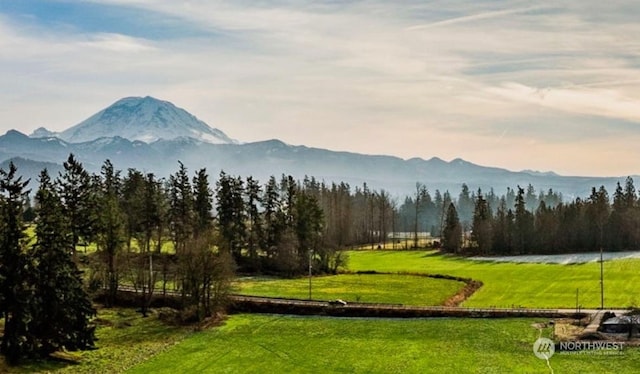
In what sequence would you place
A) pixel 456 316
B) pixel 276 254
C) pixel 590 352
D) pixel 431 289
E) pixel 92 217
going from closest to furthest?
1. pixel 590 352
2. pixel 456 316
3. pixel 92 217
4. pixel 431 289
5. pixel 276 254

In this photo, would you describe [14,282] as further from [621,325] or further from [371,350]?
[621,325]

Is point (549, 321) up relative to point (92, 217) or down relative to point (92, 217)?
→ down

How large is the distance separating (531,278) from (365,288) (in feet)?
88.6

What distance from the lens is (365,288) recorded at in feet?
295

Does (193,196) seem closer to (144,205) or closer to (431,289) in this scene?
(144,205)

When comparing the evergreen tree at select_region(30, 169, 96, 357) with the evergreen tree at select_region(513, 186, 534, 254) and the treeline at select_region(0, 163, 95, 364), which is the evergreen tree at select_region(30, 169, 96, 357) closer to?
the treeline at select_region(0, 163, 95, 364)

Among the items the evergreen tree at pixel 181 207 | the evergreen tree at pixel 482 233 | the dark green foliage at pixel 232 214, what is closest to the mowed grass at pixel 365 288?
the dark green foliage at pixel 232 214

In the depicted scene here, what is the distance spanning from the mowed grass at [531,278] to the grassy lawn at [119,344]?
3608 centimetres

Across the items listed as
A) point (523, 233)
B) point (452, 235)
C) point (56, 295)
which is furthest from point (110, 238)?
point (523, 233)

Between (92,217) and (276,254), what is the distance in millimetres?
38094

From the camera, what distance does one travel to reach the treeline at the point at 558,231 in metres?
138

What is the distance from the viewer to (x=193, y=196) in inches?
4409

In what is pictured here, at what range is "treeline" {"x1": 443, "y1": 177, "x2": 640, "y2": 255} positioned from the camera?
138375mm

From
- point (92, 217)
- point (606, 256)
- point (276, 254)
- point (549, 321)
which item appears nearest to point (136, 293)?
point (92, 217)
